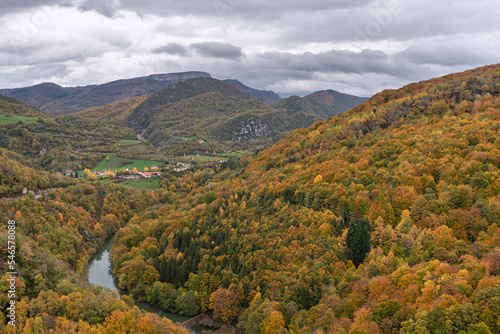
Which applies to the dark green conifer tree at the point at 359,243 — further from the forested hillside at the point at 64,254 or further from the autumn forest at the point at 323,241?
the forested hillside at the point at 64,254

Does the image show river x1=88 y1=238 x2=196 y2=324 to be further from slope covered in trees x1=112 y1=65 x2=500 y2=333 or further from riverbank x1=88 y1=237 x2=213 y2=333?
slope covered in trees x1=112 y1=65 x2=500 y2=333

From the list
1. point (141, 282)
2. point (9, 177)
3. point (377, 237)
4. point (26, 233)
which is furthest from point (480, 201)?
point (9, 177)

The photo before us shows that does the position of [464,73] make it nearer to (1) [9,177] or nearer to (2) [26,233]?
(2) [26,233]

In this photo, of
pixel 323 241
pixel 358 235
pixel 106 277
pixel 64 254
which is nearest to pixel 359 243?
pixel 358 235

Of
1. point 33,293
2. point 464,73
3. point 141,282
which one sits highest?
point 464,73

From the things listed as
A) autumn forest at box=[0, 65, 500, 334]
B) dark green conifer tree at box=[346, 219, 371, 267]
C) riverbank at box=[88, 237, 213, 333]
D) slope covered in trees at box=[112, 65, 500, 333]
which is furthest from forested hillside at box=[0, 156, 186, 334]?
dark green conifer tree at box=[346, 219, 371, 267]

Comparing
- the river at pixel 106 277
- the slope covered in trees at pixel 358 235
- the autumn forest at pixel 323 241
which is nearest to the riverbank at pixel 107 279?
the river at pixel 106 277
